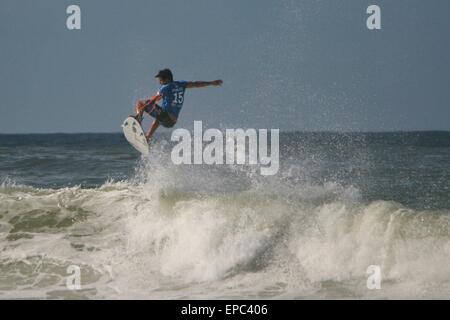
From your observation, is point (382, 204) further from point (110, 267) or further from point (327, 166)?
point (327, 166)

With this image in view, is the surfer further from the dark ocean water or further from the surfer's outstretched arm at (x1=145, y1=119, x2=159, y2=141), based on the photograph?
the dark ocean water

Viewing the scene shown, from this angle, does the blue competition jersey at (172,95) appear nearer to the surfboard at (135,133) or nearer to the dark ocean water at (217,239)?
the surfboard at (135,133)

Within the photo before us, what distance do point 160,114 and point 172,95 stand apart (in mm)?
426

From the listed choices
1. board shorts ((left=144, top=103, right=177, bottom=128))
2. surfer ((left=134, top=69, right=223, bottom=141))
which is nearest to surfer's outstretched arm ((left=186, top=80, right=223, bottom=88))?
surfer ((left=134, top=69, right=223, bottom=141))

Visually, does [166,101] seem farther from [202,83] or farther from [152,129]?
[202,83]

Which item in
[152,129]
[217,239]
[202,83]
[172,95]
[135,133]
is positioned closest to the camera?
[217,239]

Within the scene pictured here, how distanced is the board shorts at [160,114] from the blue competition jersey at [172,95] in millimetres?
84

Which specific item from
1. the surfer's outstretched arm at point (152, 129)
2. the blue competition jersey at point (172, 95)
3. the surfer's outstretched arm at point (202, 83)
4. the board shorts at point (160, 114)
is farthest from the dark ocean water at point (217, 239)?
the surfer's outstretched arm at point (202, 83)

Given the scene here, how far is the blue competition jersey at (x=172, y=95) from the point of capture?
11.7 m

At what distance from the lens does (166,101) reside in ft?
38.6

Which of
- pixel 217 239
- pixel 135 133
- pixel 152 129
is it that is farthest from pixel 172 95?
pixel 217 239

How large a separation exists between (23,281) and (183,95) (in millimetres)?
4659
